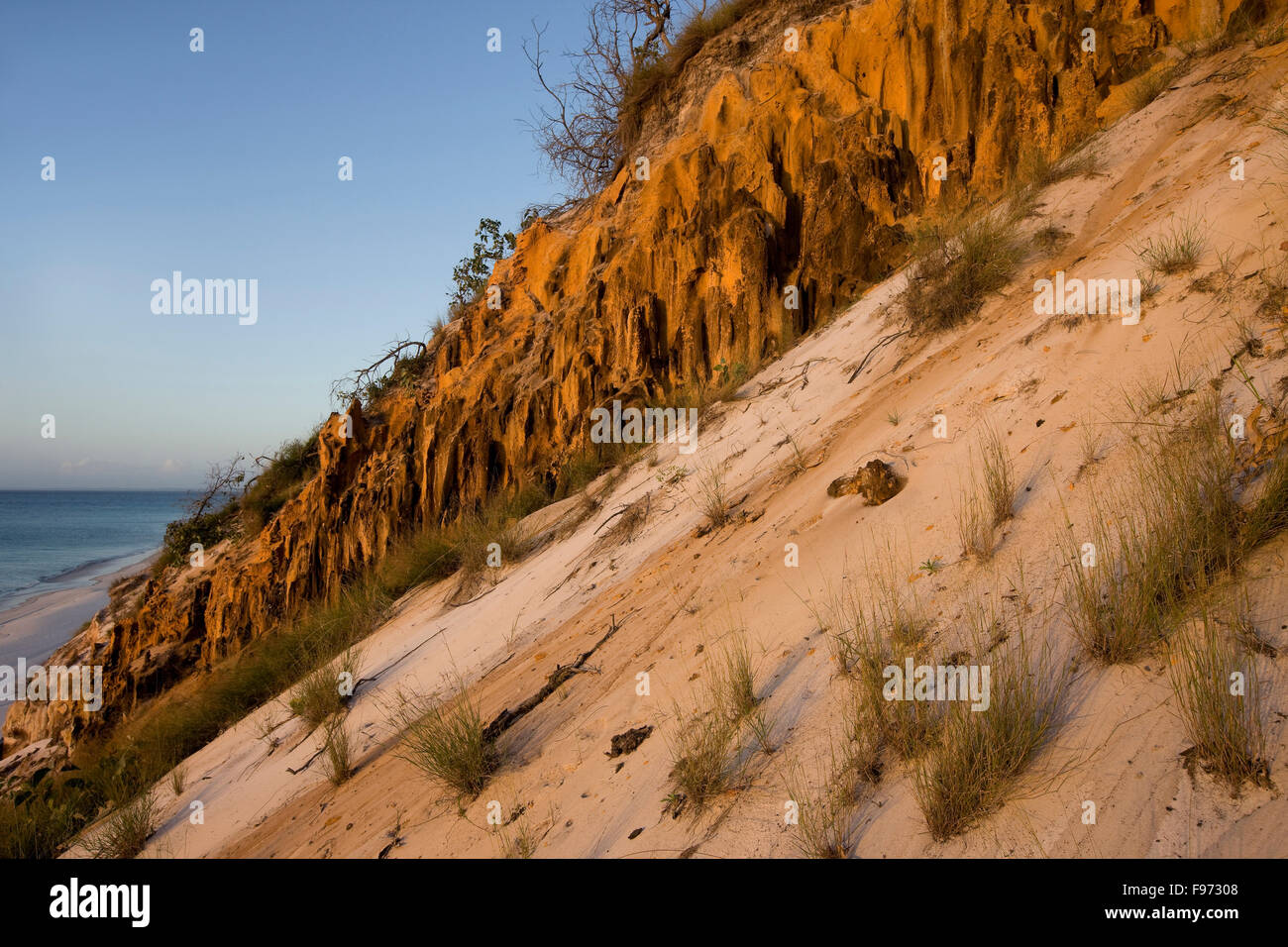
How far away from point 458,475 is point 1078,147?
9356 millimetres

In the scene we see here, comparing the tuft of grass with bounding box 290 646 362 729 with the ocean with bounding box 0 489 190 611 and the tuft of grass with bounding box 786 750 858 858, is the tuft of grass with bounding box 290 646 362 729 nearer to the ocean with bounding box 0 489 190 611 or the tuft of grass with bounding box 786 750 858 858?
the tuft of grass with bounding box 786 750 858 858

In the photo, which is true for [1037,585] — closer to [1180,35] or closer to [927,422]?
[927,422]

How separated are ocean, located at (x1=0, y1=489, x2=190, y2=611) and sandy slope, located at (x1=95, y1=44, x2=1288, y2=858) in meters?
12.0

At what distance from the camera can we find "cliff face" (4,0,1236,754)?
9461mm

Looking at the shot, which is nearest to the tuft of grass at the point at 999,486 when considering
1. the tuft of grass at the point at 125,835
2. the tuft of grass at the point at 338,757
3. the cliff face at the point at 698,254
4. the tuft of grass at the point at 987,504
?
the tuft of grass at the point at 987,504

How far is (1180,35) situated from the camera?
9008 millimetres

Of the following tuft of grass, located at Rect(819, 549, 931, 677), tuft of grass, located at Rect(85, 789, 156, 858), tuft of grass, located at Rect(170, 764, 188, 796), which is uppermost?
tuft of grass, located at Rect(819, 549, 931, 677)

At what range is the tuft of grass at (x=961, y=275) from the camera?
7.16m

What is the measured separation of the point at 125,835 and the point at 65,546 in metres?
48.2

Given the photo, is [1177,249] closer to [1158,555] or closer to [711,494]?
[1158,555]

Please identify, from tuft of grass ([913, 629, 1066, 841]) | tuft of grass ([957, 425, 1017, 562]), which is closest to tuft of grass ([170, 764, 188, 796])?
tuft of grass ([913, 629, 1066, 841])

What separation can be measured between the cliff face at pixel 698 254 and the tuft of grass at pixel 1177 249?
4.44 meters

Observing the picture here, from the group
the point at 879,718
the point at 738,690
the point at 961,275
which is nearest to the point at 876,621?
the point at 879,718
